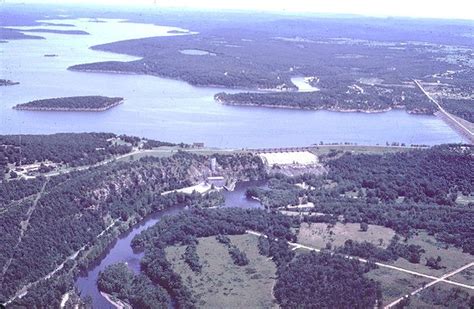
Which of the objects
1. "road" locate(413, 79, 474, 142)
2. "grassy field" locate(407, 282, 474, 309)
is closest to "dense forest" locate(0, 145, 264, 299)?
"grassy field" locate(407, 282, 474, 309)

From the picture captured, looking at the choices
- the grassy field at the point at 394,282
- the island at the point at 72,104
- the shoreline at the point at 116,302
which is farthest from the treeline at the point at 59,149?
the grassy field at the point at 394,282

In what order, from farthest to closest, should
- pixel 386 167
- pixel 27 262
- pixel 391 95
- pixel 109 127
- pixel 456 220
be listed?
pixel 391 95 < pixel 109 127 < pixel 386 167 < pixel 456 220 < pixel 27 262

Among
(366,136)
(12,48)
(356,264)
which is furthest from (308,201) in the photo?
(12,48)

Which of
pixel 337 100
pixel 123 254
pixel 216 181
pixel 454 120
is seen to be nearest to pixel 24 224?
pixel 123 254

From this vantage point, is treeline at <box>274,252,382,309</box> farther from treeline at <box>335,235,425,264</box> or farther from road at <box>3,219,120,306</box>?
road at <box>3,219,120,306</box>

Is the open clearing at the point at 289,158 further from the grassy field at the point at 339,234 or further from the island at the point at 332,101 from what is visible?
the island at the point at 332,101

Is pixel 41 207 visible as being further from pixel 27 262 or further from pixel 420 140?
pixel 420 140
